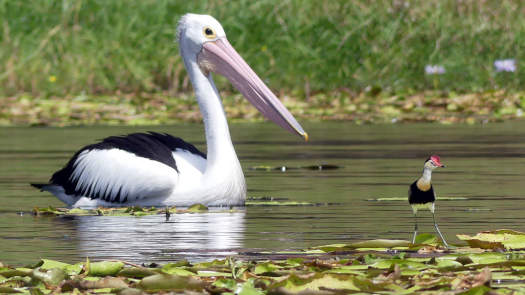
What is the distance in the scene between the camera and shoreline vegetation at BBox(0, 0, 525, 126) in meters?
22.2

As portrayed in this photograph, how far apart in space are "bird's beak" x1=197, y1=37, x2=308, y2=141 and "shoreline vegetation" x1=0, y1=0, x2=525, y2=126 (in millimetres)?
10259

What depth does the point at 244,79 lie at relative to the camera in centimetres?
1086

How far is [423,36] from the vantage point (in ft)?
74.2

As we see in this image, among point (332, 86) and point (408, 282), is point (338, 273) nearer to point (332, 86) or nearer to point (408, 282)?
point (408, 282)

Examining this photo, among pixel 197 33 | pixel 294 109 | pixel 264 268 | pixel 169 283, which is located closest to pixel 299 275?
pixel 264 268

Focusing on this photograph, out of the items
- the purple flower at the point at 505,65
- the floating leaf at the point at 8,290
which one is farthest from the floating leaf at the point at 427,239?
the purple flower at the point at 505,65

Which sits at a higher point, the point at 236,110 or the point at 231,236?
the point at 236,110

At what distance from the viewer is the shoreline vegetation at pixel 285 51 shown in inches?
873

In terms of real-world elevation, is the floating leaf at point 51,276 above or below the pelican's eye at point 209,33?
below

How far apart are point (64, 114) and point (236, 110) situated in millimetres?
2555

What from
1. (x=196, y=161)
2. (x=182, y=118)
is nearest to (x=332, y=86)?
(x=182, y=118)

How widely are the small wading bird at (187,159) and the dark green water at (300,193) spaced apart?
31 centimetres

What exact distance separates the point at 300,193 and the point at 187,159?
1.16 m

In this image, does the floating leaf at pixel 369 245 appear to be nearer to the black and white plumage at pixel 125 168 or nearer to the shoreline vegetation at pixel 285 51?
the black and white plumage at pixel 125 168
